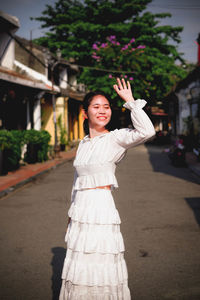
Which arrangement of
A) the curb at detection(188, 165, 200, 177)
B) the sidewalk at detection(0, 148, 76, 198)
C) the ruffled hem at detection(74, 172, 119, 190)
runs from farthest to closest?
the curb at detection(188, 165, 200, 177), the sidewalk at detection(0, 148, 76, 198), the ruffled hem at detection(74, 172, 119, 190)

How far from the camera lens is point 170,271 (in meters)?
3.79

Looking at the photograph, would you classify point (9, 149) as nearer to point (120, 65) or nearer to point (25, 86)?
point (25, 86)

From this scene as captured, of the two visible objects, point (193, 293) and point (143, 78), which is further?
point (143, 78)

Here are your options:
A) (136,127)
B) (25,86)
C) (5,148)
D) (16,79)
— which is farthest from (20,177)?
(136,127)

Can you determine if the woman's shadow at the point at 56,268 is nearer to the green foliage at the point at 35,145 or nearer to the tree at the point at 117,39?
the green foliage at the point at 35,145

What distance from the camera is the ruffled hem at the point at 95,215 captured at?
7.98ft

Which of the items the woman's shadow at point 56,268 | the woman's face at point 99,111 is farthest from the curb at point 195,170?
the woman's face at point 99,111

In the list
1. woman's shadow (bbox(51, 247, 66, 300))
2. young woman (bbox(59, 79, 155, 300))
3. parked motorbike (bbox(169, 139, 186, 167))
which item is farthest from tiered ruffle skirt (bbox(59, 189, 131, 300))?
parked motorbike (bbox(169, 139, 186, 167))

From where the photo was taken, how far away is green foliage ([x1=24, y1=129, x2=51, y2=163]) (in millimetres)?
14866

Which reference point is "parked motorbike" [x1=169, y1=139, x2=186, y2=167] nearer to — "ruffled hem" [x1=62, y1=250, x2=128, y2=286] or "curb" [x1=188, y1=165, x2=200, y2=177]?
"curb" [x1=188, y1=165, x2=200, y2=177]

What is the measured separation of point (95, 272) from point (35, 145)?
43.7 ft

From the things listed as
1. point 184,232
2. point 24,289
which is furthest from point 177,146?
point 24,289

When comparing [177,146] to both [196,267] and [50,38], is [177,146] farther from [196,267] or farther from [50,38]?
[50,38]

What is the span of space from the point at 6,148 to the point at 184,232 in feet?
25.8
